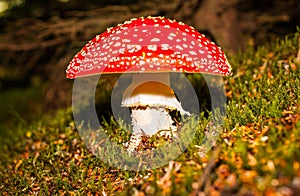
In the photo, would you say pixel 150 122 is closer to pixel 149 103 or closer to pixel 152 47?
pixel 149 103

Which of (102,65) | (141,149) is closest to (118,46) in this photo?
(102,65)

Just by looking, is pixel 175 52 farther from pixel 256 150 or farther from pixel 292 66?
pixel 292 66

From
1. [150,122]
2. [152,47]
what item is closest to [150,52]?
[152,47]

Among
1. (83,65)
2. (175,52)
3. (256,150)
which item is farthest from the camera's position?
(83,65)

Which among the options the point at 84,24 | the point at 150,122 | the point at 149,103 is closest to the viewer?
the point at 149,103

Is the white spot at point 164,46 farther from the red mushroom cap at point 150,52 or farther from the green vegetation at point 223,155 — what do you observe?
the green vegetation at point 223,155

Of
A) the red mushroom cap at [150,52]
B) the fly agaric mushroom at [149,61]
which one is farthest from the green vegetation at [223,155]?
the red mushroom cap at [150,52]
